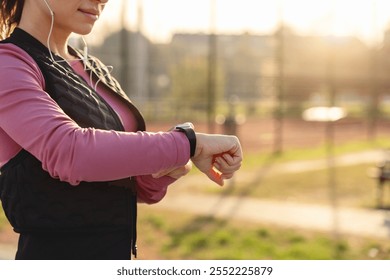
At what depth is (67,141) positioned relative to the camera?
104 centimetres

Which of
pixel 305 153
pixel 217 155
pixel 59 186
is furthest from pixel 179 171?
pixel 305 153

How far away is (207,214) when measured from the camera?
7008mm

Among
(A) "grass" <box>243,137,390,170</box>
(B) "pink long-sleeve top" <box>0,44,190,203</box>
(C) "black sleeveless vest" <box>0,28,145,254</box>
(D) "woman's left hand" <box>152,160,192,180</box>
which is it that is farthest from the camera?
(A) "grass" <box>243,137,390,170</box>

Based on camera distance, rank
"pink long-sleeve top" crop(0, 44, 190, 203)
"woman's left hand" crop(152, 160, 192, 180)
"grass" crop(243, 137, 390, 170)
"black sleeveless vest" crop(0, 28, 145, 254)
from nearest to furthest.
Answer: "pink long-sleeve top" crop(0, 44, 190, 203) < "black sleeveless vest" crop(0, 28, 145, 254) < "woman's left hand" crop(152, 160, 192, 180) < "grass" crop(243, 137, 390, 170)

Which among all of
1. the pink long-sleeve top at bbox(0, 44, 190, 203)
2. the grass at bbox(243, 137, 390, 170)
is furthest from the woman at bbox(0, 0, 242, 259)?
the grass at bbox(243, 137, 390, 170)

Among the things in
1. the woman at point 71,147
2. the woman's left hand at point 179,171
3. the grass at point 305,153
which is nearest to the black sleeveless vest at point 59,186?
the woman at point 71,147

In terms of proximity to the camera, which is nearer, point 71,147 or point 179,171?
point 71,147

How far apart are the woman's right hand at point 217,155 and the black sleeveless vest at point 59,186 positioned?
0.21 metres

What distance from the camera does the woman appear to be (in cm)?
106

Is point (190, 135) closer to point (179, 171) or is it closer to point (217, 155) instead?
point (217, 155)

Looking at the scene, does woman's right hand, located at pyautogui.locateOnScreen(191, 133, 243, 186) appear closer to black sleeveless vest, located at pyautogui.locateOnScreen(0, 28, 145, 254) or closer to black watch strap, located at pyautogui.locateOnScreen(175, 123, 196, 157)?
black watch strap, located at pyautogui.locateOnScreen(175, 123, 196, 157)

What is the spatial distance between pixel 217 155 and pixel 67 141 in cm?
31

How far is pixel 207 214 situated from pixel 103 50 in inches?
356

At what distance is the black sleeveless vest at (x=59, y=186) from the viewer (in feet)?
3.88
